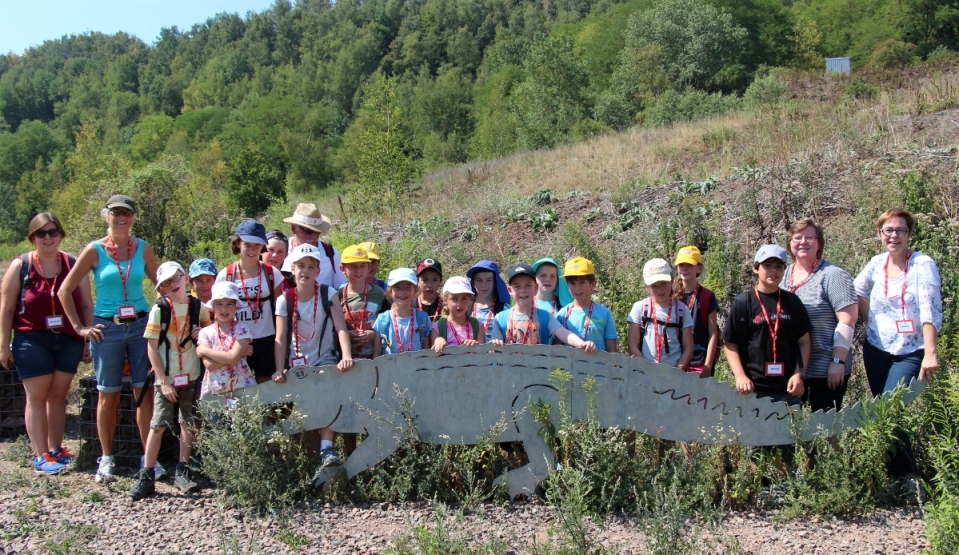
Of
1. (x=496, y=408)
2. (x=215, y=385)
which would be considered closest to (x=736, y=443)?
(x=496, y=408)

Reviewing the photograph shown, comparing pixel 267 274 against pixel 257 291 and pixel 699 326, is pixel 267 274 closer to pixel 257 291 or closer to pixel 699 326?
pixel 257 291

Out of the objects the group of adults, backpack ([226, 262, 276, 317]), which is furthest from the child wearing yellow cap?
backpack ([226, 262, 276, 317])

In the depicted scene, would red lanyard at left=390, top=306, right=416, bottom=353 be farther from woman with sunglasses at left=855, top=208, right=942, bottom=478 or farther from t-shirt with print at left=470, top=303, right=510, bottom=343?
woman with sunglasses at left=855, top=208, right=942, bottom=478

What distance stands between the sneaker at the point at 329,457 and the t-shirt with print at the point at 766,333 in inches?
103

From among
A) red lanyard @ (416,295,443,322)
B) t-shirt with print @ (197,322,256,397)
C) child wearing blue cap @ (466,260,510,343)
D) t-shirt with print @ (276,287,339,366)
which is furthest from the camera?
red lanyard @ (416,295,443,322)

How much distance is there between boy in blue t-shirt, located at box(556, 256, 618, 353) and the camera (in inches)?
194

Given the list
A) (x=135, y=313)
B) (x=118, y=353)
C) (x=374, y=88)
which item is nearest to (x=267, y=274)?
(x=135, y=313)

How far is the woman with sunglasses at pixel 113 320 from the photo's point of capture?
5.12 meters

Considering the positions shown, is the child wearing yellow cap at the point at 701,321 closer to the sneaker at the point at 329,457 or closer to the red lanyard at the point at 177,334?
the sneaker at the point at 329,457

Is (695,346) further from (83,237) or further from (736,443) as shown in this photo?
(83,237)

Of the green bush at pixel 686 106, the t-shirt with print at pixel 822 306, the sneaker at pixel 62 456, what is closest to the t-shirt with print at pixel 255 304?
the sneaker at pixel 62 456

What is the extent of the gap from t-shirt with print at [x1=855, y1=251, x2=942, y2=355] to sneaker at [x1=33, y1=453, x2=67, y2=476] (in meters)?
5.74

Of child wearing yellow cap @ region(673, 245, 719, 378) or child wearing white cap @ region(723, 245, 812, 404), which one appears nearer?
child wearing white cap @ region(723, 245, 812, 404)

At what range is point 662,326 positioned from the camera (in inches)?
193
